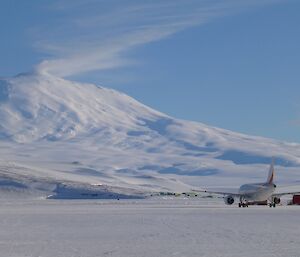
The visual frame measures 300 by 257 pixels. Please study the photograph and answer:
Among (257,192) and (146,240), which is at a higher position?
(257,192)

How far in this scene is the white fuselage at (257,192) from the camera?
303ft

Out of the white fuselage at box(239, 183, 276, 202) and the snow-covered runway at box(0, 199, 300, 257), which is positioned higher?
the white fuselage at box(239, 183, 276, 202)

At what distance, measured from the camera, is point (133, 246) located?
29.1m

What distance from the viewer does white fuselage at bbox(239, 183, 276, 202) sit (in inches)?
3640

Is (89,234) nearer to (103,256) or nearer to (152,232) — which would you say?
(152,232)

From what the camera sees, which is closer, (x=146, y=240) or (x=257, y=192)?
(x=146, y=240)

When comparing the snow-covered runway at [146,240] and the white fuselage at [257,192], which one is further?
the white fuselage at [257,192]

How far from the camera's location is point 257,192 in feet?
303

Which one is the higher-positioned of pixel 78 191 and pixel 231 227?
pixel 78 191

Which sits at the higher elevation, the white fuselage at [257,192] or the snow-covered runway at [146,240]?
the white fuselage at [257,192]

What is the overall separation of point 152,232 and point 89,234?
322cm

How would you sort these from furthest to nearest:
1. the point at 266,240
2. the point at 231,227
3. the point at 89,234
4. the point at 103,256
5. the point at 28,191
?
the point at 28,191 < the point at 231,227 < the point at 89,234 < the point at 266,240 < the point at 103,256

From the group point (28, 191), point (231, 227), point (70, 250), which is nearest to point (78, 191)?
point (28, 191)

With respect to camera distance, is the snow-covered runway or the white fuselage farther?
the white fuselage
